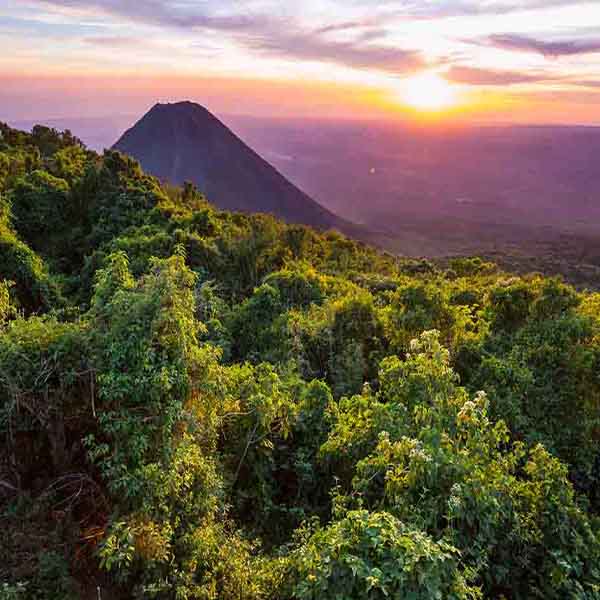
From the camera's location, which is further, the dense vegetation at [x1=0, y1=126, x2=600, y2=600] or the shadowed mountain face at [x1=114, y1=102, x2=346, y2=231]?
the shadowed mountain face at [x1=114, y1=102, x2=346, y2=231]

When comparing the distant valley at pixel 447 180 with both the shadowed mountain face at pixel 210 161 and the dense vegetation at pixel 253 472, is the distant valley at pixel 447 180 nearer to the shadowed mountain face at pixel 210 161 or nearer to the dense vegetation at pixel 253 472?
the shadowed mountain face at pixel 210 161

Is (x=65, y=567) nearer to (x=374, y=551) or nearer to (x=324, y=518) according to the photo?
(x=374, y=551)

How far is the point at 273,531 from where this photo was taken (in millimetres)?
6316

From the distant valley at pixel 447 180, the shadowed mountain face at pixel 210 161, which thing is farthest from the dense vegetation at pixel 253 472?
the shadowed mountain face at pixel 210 161

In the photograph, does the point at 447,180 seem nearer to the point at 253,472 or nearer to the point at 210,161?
the point at 210,161

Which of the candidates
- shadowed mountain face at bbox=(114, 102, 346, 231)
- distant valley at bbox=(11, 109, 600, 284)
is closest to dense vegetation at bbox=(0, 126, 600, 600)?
distant valley at bbox=(11, 109, 600, 284)

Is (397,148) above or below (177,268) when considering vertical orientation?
above

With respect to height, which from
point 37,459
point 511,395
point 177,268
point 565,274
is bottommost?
point 565,274

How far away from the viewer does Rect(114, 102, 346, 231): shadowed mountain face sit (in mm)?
87750

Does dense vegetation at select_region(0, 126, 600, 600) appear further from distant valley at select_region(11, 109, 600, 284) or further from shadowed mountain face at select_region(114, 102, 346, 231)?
shadowed mountain face at select_region(114, 102, 346, 231)

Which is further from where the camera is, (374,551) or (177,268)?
(177,268)

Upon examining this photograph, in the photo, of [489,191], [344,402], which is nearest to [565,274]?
[344,402]

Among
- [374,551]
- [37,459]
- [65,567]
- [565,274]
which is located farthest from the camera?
[565,274]

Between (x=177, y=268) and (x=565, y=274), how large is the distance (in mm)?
33134
